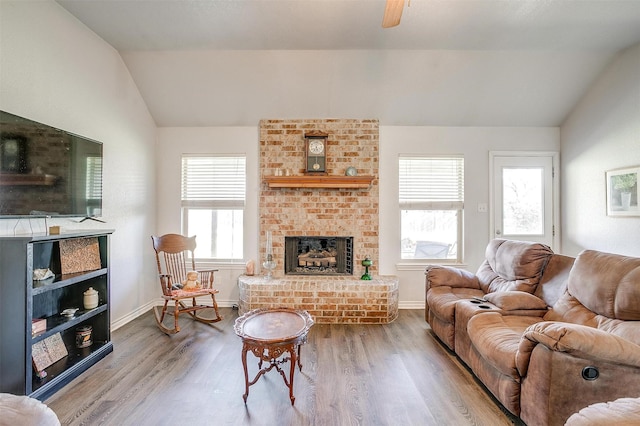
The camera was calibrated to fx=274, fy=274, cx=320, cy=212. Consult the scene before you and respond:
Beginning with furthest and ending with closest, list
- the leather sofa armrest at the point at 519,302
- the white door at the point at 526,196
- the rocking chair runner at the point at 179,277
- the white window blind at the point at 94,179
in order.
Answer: the white door at the point at 526,196 < the rocking chair runner at the point at 179,277 < the white window blind at the point at 94,179 < the leather sofa armrest at the point at 519,302

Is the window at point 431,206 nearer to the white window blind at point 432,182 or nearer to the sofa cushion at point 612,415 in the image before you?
the white window blind at point 432,182

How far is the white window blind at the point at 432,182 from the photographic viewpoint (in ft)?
12.8

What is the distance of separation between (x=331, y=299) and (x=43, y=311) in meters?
2.63

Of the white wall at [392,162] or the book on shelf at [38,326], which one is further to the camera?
the white wall at [392,162]

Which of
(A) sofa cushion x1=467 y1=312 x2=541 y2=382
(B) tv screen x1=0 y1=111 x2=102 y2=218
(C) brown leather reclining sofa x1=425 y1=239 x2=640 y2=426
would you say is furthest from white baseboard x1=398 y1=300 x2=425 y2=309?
(B) tv screen x1=0 y1=111 x2=102 y2=218

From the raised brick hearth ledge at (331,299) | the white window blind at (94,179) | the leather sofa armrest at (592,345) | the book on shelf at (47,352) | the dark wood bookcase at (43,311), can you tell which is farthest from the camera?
the raised brick hearth ledge at (331,299)

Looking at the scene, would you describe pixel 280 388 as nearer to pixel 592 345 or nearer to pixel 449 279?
pixel 592 345

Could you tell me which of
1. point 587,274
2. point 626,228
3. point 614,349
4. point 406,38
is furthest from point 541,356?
point 406,38

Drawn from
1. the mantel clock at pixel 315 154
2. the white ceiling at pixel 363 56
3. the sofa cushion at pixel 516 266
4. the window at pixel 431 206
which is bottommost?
the sofa cushion at pixel 516 266

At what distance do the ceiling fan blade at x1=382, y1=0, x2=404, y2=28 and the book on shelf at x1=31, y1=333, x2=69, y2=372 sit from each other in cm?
350

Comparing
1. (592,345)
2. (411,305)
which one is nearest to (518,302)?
(592,345)

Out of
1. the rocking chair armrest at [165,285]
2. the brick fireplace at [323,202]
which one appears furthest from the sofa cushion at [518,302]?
the rocking chair armrest at [165,285]

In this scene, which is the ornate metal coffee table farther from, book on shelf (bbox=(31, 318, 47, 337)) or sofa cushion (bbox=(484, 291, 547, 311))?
sofa cushion (bbox=(484, 291, 547, 311))

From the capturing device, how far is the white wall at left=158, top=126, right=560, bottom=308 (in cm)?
385
